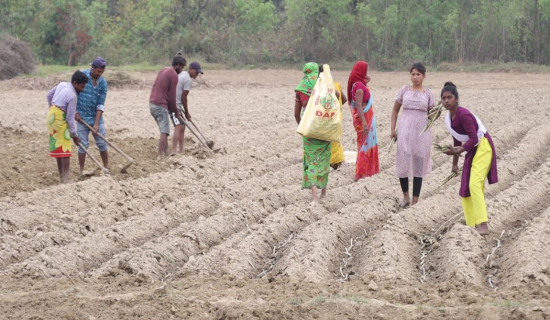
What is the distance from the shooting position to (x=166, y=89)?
430 inches

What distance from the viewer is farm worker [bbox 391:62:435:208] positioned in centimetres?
827

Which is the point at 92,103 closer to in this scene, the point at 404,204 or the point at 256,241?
the point at 256,241

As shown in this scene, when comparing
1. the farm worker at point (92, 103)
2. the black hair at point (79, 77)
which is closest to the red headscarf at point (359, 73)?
the farm worker at point (92, 103)

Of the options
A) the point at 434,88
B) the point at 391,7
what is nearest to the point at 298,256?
the point at 434,88

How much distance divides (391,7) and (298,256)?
76.1 feet

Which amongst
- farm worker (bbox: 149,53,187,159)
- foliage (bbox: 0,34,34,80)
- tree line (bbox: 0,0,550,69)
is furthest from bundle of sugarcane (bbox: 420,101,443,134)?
tree line (bbox: 0,0,550,69)

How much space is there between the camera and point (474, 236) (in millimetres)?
7035

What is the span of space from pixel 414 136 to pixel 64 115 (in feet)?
12.2

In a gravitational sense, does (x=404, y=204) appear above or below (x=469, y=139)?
below

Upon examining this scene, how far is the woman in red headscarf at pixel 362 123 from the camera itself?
30.9 ft

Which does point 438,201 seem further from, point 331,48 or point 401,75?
point 331,48

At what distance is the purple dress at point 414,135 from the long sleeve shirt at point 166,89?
3.58 meters

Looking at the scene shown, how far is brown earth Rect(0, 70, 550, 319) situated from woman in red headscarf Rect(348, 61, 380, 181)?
0.23 meters

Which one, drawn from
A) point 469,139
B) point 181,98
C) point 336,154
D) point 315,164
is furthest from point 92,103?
point 469,139
